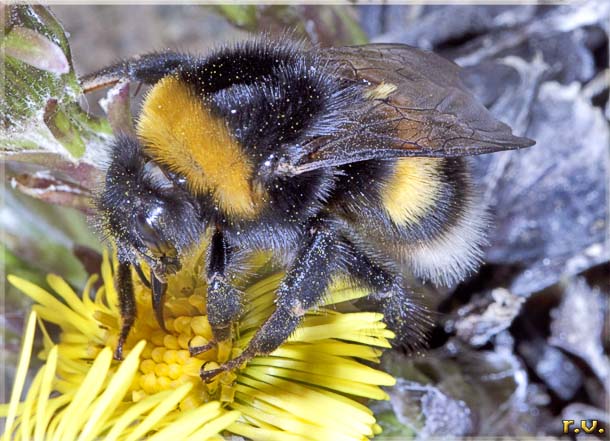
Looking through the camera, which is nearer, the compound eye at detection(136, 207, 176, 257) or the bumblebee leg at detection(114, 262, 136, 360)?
the compound eye at detection(136, 207, 176, 257)

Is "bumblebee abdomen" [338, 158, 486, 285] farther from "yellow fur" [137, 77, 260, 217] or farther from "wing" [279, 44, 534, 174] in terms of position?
"yellow fur" [137, 77, 260, 217]

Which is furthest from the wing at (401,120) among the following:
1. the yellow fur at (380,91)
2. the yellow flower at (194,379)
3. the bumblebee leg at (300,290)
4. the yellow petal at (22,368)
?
the yellow petal at (22,368)

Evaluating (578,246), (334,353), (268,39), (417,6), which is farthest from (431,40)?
(334,353)

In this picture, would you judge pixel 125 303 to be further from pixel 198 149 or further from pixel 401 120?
pixel 401 120

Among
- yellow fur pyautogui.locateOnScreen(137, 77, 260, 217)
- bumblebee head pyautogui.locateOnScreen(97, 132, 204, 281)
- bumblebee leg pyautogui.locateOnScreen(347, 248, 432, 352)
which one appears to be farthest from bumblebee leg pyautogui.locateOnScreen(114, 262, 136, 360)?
bumblebee leg pyautogui.locateOnScreen(347, 248, 432, 352)

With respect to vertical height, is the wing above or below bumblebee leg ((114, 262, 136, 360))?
above

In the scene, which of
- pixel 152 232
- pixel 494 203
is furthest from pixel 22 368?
pixel 494 203
